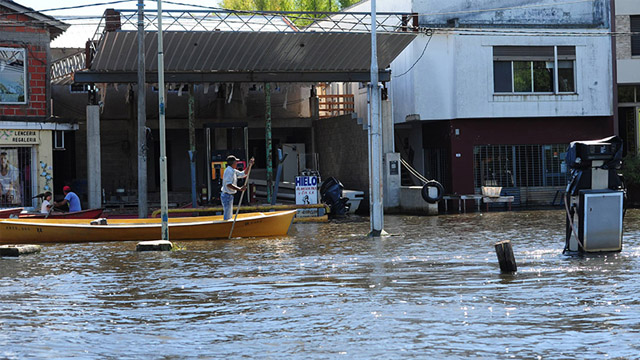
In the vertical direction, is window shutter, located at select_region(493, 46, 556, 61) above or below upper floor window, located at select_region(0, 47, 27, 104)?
above

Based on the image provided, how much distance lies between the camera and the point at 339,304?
489 inches

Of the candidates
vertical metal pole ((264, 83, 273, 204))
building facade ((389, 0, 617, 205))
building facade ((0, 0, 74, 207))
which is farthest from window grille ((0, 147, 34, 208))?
building facade ((389, 0, 617, 205))

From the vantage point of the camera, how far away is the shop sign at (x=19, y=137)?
31172 mm

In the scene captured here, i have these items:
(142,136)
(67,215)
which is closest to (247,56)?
(142,136)

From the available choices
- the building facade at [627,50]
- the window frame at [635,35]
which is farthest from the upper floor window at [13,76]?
the window frame at [635,35]

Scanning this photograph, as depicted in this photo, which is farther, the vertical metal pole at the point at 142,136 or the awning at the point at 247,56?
the awning at the point at 247,56

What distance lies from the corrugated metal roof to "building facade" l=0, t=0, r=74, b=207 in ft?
6.40

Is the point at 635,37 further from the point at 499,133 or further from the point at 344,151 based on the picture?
the point at 344,151

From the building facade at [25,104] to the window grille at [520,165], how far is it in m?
16.7

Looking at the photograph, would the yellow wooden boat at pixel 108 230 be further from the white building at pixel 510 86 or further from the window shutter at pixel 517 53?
the window shutter at pixel 517 53

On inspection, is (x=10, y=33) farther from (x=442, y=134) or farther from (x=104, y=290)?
(x=104, y=290)

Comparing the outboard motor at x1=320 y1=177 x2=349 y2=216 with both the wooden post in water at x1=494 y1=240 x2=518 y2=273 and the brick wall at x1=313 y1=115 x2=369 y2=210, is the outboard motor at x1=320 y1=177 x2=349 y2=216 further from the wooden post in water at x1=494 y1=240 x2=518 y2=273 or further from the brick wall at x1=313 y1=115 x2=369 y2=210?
the wooden post in water at x1=494 y1=240 x2=518 y2=273

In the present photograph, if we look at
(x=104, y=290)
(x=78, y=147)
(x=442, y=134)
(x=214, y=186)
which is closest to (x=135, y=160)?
(x=78, y=147)

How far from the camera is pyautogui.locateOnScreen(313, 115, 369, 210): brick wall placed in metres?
37.3
